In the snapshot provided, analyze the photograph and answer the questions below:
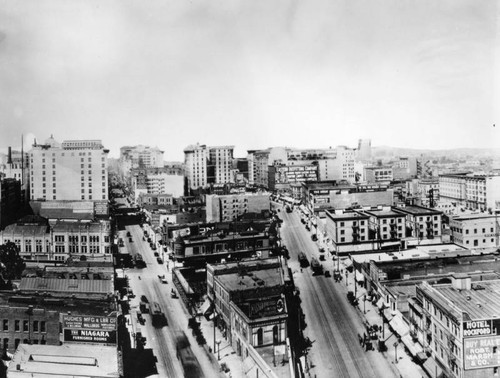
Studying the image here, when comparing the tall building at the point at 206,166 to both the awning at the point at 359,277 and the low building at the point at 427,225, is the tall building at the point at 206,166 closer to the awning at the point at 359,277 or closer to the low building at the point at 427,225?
the low building at the point at 427,225

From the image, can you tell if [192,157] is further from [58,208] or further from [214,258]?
[214,258]

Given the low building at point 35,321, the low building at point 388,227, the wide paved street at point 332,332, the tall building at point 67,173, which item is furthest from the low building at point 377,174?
the low building at point 35,321

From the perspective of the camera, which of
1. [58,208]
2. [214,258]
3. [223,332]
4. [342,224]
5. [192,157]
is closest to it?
[223,332]

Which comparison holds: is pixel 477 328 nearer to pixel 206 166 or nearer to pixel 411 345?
pixel 411 345

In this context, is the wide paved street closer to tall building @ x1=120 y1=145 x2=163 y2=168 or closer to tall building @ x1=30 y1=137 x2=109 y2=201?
tall building @ x1=30 y1=137 x2=109 y2=201

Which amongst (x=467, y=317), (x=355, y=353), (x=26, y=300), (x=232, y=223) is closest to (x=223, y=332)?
(x=355, y=353)
